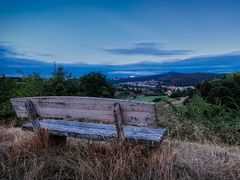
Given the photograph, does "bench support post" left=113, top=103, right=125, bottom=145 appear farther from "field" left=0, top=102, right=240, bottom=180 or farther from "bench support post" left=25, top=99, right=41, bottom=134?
"bench support post" left=25, top=99, right=41, bottom=134

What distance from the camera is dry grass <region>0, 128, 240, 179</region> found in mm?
3850

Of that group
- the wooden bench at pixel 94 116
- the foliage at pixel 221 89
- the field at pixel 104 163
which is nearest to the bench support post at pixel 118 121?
the wooden bench at pixel 94 116

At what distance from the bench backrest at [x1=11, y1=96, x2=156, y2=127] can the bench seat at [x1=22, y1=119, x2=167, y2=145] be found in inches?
6.9

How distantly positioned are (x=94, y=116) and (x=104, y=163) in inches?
24.1

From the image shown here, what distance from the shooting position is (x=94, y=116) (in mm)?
4312

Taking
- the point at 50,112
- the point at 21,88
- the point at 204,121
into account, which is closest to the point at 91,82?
the point at 21,88

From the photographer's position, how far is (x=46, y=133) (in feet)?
15.4

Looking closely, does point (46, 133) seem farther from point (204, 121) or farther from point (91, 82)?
point (91, 82)

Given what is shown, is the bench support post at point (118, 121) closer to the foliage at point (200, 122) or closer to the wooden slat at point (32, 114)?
the wooden slat at point (32, 114)

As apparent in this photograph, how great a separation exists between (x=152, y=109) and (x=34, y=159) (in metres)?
1.56

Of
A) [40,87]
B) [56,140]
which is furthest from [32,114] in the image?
[40,87]

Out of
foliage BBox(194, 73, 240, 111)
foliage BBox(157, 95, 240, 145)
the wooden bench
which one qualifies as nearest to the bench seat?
the wooden bench

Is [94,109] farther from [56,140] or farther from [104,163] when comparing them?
[56,140]

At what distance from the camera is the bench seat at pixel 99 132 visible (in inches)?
→ 162
